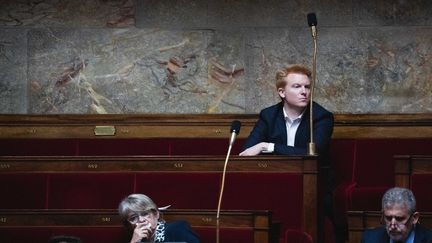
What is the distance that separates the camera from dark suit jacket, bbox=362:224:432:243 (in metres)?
4.59

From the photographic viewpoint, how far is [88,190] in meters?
5.46

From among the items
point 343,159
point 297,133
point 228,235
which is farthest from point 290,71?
point 228,235

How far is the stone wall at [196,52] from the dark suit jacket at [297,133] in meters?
0.77

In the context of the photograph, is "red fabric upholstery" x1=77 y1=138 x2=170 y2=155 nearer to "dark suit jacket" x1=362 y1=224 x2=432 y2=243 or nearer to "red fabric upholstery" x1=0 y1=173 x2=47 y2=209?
"red fabric upholstery" x1=0 y1=173 x2=47 y2=209

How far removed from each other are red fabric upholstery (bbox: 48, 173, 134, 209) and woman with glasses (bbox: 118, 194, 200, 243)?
2.16ft

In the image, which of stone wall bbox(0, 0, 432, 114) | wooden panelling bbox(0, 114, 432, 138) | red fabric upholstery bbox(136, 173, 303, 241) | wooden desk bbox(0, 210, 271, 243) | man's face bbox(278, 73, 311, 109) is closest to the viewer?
wooden desk bbox(0, 210, 271, 243)

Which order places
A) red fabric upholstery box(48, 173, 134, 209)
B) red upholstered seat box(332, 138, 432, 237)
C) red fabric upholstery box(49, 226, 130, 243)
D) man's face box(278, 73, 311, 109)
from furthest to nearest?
red upholstered seat box(332, 138, 432, 237)
man's face box(278, 73, 311, 109)
red fabric upholstery box(48, 173, 134, 209)
red fabric upholstery box(49, 226, 130, 243)

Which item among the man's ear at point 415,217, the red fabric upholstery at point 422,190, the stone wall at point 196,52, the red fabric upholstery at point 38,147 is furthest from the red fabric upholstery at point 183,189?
the stone wall at point 196,52

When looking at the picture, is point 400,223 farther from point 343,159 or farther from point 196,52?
point 196,52

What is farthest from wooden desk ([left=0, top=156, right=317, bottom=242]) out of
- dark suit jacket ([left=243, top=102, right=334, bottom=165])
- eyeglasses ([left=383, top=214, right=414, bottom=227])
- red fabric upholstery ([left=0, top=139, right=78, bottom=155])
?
red fabric upholstery ([left=0, top=139, right=78, bottom=155])

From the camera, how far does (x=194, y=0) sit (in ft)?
22.3

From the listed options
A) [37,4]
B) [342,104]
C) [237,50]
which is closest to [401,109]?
[342,104]

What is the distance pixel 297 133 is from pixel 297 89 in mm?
186

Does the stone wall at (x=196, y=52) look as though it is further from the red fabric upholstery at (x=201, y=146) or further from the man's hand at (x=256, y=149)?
the man's hand at (x=256, y=149)
